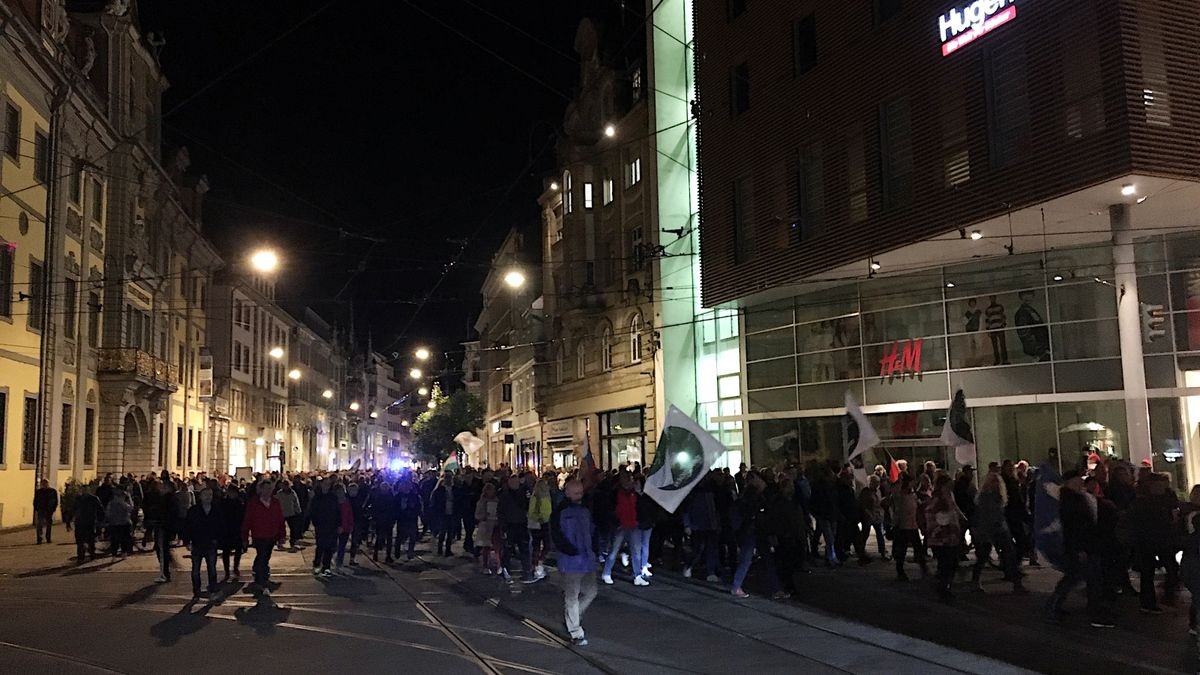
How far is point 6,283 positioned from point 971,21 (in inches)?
1008

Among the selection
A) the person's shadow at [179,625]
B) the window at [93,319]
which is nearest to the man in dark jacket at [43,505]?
the window at [93,319]

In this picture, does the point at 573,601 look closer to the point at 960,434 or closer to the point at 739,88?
the point at 960,434

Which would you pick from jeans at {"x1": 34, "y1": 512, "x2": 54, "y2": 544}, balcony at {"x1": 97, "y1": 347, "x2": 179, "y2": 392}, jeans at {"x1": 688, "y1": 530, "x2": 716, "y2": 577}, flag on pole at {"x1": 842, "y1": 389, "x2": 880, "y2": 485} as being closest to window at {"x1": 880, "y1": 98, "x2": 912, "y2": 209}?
flag on pole at {"x1": 842, "y1": 389, "x2": 880, "y2": 485}

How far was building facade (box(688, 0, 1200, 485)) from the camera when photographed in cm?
1756

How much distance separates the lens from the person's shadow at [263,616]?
12.3 metres

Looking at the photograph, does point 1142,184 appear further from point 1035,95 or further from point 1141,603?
point 1141,603

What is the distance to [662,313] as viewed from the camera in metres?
33.8

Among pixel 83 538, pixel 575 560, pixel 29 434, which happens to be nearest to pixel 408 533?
pixel 83 538

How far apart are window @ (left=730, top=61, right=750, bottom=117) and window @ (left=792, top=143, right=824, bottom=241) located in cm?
339

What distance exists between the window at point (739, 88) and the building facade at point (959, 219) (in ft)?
0.40

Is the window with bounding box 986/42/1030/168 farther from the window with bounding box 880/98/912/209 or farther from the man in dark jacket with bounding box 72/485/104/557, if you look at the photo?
the man in dark jacket with bounding box 72/485/104/557

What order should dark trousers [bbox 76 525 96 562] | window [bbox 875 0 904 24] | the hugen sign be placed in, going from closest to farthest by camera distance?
the hugen sign
window [bbox 875 0 904 24]
dark trousers [bbox 76 525 96 562]

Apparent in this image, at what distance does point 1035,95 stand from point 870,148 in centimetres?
481

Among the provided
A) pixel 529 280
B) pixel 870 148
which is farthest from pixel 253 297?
pixel 870 148
